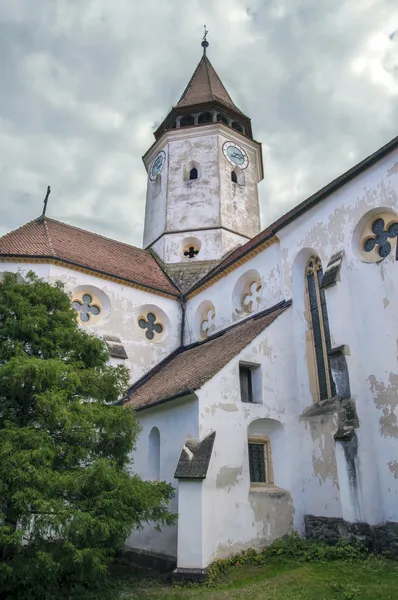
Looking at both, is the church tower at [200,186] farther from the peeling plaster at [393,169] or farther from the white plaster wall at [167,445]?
the peeling plaster at [393,169]

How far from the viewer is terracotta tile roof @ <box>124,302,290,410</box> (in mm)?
11578

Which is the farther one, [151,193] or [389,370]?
[151,193]

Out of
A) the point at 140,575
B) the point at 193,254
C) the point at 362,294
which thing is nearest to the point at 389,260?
the point at 362,294


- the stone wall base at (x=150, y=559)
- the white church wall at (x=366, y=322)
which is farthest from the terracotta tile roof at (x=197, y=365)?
the stone wall base at (x=150, y=559)

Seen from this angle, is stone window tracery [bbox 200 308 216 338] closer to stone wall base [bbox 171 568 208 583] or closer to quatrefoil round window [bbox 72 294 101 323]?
quatrefoil round window [bbox 72 294 101 323]

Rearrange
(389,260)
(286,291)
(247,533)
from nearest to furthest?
(247,533) → (389,260) → (286,291)

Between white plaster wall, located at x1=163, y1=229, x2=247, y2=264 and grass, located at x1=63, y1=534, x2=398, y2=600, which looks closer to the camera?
grass, located at x1=63, y1=534, x2=398, y2=600

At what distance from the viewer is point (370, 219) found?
11.7 metres

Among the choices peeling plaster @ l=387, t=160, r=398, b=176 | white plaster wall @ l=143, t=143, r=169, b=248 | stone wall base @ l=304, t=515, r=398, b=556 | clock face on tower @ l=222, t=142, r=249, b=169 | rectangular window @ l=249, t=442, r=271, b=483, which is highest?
clock face on tower @ l=222, t=142, r=249, b=169

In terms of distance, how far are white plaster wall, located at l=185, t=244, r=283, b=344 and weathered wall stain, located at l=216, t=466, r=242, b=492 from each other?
5614 mm

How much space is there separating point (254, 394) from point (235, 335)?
9.18 ft

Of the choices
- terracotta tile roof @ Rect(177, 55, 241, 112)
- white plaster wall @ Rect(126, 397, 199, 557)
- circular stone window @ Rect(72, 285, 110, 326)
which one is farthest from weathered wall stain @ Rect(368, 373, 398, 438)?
terracotta tile roof @ Rect(177, 55, 241, 112)

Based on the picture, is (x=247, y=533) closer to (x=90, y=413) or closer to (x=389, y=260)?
(x=90, y=413)

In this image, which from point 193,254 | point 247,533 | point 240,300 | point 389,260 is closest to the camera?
point 247,533
